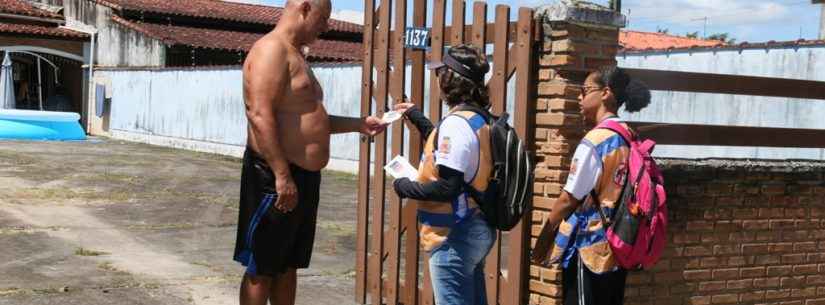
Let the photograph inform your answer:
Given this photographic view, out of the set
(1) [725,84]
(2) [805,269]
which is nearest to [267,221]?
(1) [725,84]

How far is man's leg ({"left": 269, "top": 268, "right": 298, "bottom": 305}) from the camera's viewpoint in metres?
4.41

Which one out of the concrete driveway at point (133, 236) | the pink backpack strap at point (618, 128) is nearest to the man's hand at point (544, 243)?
the pink backpack strap at point (618, 128)

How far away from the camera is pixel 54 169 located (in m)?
14.9

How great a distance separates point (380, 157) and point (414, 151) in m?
0.33

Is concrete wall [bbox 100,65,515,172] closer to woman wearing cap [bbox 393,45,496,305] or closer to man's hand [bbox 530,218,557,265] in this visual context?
man's hand [bbox 530,218,557,265]

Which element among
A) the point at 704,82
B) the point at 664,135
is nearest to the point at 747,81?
the point at 704,82

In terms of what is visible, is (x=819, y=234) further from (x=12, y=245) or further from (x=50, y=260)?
(x=12, y=245)

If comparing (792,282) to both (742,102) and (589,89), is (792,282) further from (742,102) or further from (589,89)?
(742,102)

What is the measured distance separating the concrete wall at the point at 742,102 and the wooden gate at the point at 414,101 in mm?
5988

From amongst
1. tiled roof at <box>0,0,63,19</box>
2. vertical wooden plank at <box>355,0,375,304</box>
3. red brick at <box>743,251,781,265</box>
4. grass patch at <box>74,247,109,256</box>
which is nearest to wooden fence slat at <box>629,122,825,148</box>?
red brick at <box>743,251,781,265</box>

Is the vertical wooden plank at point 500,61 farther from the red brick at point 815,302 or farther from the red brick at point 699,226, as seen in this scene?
the red brick at point 815,302

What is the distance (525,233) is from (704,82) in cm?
144

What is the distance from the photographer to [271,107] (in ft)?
13.2

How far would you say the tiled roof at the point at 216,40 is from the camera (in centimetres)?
2702
